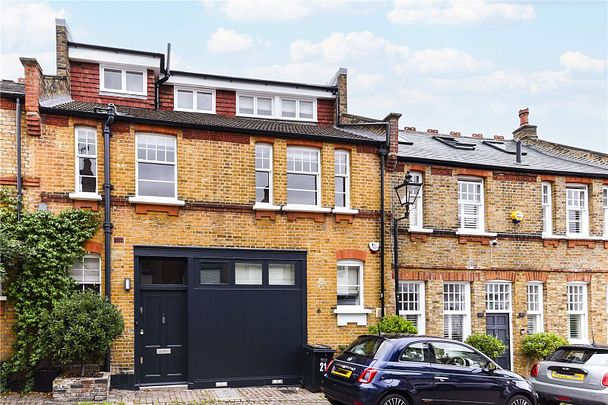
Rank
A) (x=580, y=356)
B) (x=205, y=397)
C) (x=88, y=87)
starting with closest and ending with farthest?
(x=580, y=356)
(x=205, y=397)
(x=88, y=87)

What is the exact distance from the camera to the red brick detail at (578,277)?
19.4 m

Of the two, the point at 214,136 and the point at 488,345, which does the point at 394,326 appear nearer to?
the point at 488,345

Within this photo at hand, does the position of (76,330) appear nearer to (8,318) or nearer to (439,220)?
(8,318)

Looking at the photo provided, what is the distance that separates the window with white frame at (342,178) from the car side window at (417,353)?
18.4 feet

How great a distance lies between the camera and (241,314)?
1536 cm

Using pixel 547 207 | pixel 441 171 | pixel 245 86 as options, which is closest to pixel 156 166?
pixel 245 86

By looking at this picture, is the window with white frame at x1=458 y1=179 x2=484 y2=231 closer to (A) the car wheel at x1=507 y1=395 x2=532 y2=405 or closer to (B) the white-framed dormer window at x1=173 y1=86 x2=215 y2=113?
(A) the car wheel at x1=507 y1=395 x2=532 y2=405

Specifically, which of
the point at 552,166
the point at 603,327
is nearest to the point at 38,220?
the point at 552,166

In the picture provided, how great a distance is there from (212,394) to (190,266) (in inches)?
118

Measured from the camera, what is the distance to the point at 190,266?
15.0 metres

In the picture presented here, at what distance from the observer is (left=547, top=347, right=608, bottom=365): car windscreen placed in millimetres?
12617

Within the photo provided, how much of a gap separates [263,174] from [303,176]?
1.10 metres

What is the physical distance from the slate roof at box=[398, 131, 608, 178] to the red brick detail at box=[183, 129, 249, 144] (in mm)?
4699

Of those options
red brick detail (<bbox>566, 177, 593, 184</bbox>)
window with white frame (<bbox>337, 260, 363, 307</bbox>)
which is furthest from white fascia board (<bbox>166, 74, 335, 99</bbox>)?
red brick detail (<bbox>566, 177, 593, 184</bbox>)
